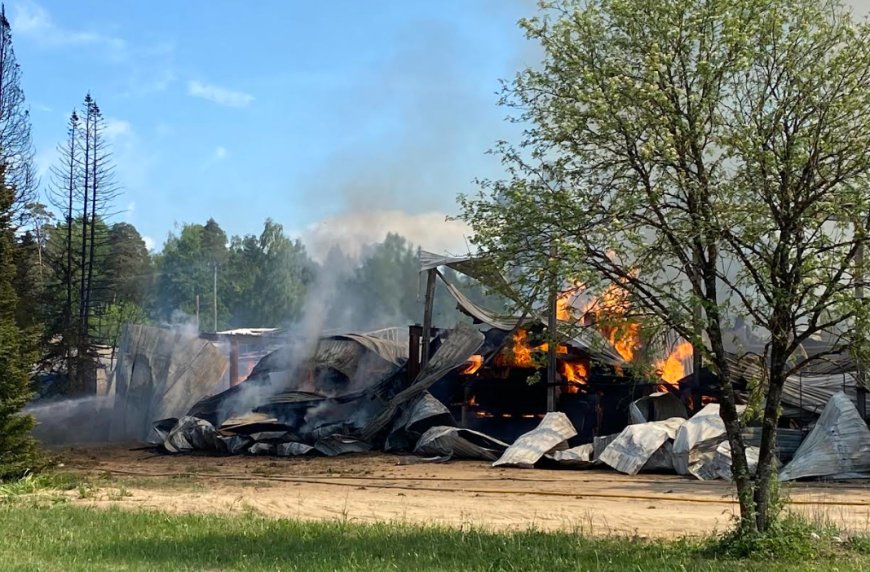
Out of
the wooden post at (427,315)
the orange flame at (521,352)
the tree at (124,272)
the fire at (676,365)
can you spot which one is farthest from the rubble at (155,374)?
the fire at (676,365)

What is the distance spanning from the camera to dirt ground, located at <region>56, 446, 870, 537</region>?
1198 centimetres

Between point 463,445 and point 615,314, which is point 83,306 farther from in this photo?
point 615,314

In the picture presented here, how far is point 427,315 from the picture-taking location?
2550 centimetres

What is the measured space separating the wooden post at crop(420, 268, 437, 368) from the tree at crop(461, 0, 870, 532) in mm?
16025

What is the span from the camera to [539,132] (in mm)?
9141

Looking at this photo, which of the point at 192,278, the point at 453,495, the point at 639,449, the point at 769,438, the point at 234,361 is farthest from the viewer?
the point at 192,278

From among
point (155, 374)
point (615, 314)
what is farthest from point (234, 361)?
point (615, 314)

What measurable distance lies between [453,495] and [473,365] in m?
10.4

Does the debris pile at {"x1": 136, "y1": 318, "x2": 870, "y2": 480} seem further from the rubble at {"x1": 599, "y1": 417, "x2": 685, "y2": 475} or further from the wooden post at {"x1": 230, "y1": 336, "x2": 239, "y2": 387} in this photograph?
the wooden post at {"x1": 230, "y1": 336, "x2": 239, "y2": 387}

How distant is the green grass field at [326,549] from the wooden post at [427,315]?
14247 mm

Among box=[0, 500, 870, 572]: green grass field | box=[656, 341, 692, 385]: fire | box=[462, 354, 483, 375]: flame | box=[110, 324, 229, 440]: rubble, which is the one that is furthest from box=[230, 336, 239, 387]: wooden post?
box=[0, 500, 870, 572]: green grass field

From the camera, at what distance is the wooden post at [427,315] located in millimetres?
25188

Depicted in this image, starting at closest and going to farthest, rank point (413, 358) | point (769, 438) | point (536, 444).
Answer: point (769, 438), point (536, 444), point (413, 358)

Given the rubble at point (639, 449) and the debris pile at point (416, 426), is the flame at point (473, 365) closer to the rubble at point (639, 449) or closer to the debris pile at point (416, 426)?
the debris pile at point (416, 426)
